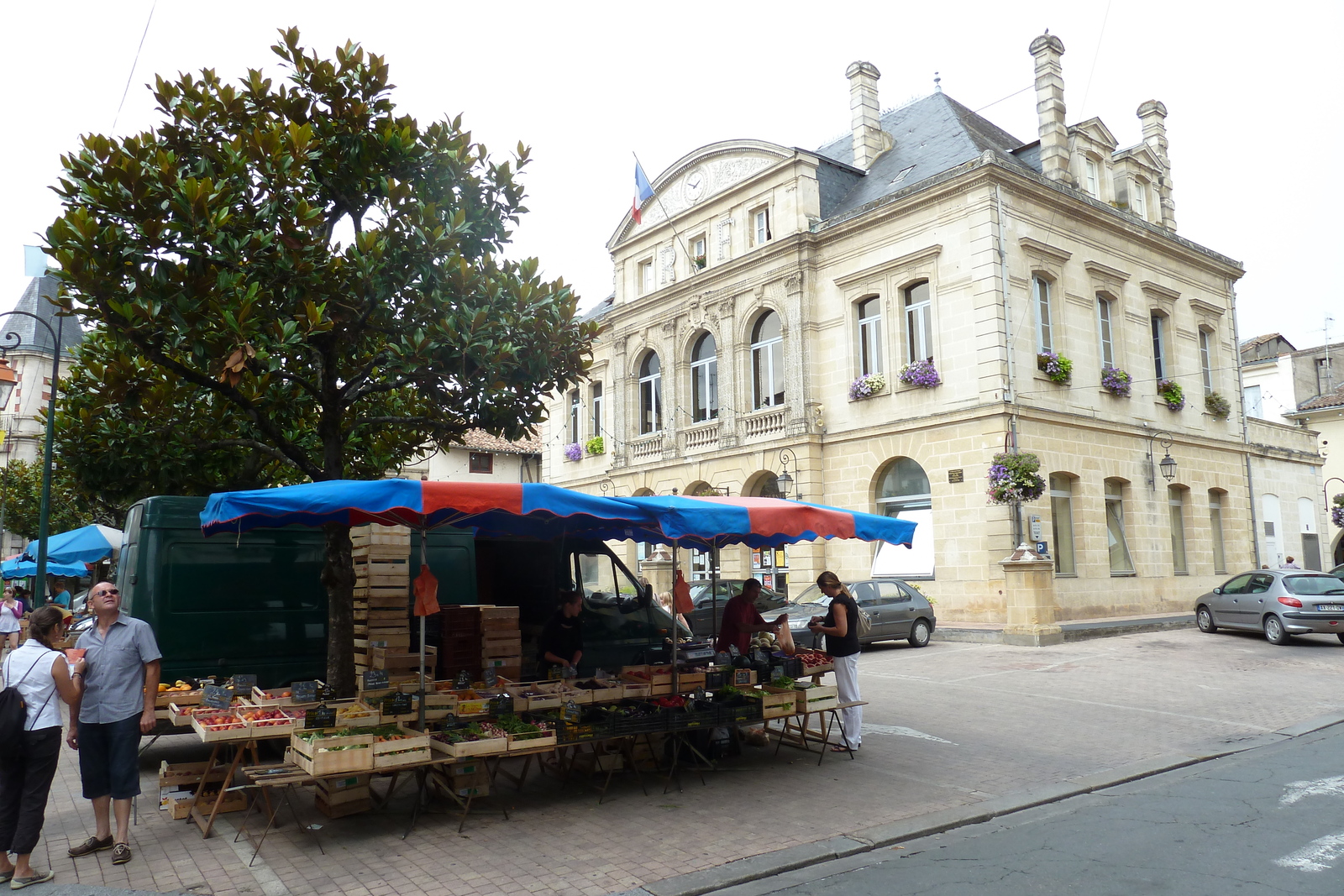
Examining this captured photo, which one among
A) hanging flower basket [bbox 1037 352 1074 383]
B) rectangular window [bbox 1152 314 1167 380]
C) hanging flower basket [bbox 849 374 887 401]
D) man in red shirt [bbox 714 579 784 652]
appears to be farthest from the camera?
rectangular window [bbox 1152 314 1167 380]

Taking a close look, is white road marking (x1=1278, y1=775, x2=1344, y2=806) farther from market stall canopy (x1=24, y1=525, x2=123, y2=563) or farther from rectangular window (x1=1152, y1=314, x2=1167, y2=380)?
rectangular window (x1=1152, y1=314, x2=1167, y2=380)

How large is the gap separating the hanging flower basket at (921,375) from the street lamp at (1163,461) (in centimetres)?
665

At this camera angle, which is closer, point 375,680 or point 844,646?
point 375,680

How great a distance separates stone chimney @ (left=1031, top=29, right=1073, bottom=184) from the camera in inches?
897

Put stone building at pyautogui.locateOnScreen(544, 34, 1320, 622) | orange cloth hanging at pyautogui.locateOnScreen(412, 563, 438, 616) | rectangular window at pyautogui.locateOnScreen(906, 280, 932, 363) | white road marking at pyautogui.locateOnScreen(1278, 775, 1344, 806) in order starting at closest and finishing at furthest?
white road marking at pyautogui.locateOnScreen(1278, 775, 1344, 806) < orange cloth hanging at pyautogui.locateOnScreen(412, 563, 438, 616) < stone building at pyautogui.locateOnScreen(544, 34, 1320, 622) < rectangular window at pyautogui.locateOnScreen(906, 280, 932, 363)

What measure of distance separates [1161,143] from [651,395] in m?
17.0

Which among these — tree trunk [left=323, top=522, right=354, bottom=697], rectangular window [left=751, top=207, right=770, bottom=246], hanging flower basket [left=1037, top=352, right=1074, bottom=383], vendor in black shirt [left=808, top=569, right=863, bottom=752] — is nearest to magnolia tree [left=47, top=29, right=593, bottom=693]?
tree trunk [left=323, top=522, right=354, bottom=697]

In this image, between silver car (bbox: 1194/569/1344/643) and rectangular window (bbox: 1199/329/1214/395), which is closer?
silver car (bbox: 1194/569/1344/643)

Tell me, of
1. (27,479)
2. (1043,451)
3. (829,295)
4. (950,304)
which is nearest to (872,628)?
(1043,451)

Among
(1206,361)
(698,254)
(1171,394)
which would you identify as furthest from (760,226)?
(1206,361)

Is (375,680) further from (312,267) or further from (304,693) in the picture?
(312,267)

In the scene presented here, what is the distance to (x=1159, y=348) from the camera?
2506cm

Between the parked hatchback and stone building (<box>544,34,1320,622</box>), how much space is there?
1.94 metres

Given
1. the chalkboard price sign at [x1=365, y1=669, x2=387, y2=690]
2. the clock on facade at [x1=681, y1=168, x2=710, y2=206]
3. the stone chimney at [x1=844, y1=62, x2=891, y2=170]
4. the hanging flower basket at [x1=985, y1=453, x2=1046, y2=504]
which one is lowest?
the chalkboard price sign at [x1=365, y1=669, x2=387, y2=690]
